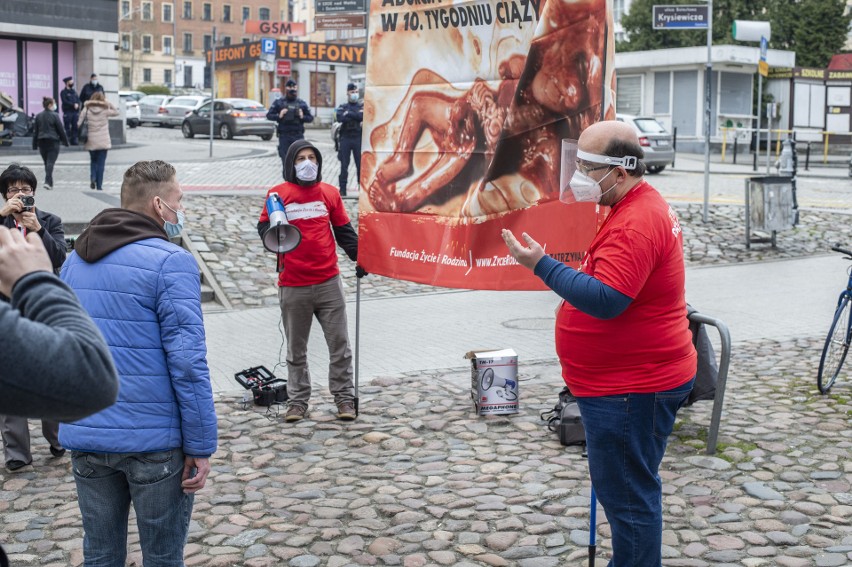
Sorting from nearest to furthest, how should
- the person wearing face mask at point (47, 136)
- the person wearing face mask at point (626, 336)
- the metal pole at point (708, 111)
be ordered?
1. the person wearing face mask at point (626, 336)
2. the metal pole at point (708, 111)
3. the person wearing face mask at point (47, 136)

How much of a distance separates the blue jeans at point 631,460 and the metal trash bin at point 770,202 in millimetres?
12582

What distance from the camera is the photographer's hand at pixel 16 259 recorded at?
87.0 inches

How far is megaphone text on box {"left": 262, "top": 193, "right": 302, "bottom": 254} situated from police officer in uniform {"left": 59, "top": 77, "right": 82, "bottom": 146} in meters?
25.2

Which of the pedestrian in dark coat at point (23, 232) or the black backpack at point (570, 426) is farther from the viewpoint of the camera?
the black backpack at point (570, 426)

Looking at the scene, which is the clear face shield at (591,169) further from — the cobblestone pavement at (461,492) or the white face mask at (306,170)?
the white face mask at (306,170)

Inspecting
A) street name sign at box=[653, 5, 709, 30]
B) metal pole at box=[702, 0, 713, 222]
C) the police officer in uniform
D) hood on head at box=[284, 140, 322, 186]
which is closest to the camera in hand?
street name sign at box=[653, 5, 709, 30]

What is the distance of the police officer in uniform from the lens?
30516mm

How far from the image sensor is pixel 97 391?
2084mm

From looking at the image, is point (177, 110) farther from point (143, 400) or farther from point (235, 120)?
point (143, 400)

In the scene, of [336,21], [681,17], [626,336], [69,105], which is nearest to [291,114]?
[336,21]

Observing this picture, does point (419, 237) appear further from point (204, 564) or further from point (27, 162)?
point (27, 162)

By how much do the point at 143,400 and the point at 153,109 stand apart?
49.1m

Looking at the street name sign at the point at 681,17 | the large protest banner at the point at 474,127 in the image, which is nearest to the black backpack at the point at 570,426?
the large protest banner at the point at 474,127

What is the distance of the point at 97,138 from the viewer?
19375 mm
